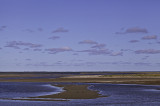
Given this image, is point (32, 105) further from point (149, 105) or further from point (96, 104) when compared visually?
point (149, 105)

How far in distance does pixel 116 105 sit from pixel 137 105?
199 cm

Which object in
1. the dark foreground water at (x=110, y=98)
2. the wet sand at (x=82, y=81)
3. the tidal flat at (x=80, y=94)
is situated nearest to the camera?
the dark foreground water at (x=110, y=98)

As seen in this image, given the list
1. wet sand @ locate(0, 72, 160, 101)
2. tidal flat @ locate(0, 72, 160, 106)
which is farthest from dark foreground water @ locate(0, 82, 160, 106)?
A: wet sand @ locate(0, 72, 160, 101)

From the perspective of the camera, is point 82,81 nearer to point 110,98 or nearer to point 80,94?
point 80,94

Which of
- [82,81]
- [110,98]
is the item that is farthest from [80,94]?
[82,81]

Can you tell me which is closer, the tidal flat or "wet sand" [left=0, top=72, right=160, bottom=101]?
the tidal flat

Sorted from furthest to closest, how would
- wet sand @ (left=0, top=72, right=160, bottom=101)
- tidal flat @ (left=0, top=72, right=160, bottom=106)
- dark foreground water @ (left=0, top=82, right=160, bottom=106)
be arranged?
wet sand @ (left=0, top=72, right=160, bottom=101) < tidal flat @ (left=0, top=72, right=160, bottom=106) < dark foreground water @ (left=0, top=82, right=160, bottom=106)

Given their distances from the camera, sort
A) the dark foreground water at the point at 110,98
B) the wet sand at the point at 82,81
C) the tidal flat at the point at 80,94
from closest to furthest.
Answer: the dark foreground water at the point at 110,98, the tidal flat at the point at 80,94, the wet sand at the point at 82,81

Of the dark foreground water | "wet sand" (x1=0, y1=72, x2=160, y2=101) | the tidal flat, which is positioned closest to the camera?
the dark foreground water

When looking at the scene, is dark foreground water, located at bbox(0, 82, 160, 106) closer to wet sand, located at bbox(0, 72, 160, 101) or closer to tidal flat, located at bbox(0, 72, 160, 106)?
tidal flat, located at bbox(0, 72, 160, 106)

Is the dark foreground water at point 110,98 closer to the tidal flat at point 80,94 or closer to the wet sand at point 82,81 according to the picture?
the tidal flat at point 80,94

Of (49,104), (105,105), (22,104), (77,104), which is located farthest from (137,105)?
(22,104)

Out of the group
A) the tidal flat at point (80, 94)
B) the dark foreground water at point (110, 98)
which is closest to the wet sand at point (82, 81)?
the tidal flat at point (80, 94)

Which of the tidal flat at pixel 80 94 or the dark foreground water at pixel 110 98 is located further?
the tidal flat at pixel 80 94
